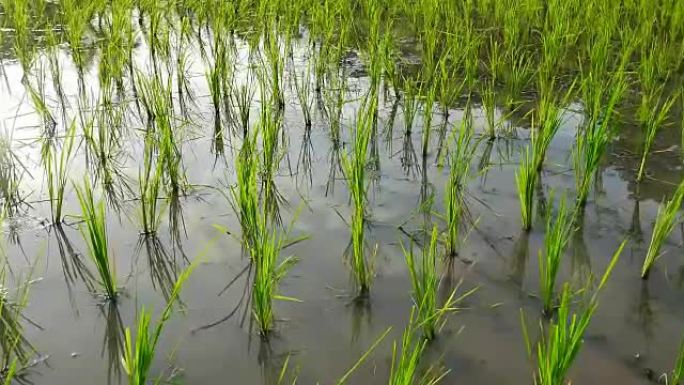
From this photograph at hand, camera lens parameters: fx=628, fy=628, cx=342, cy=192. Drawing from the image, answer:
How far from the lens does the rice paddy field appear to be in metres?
1.74

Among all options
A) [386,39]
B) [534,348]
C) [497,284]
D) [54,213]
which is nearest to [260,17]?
[386,39]

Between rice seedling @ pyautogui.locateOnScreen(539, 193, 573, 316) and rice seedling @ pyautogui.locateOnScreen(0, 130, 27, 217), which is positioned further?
rice seedling @ pyautogui.locateOnScreen(0, 130, 27, 217)

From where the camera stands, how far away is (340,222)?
2402mm

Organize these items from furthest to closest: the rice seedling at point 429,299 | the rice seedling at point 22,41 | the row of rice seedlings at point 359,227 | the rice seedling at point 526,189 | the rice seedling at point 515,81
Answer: the rice seedling at point 22,41
the rice seedling at point 515,81
the rice seedling at point 526,189
the row of rice seedlings at point 359,227
the rice seedling at point 429,299

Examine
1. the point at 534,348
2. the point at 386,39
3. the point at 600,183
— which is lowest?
the point at 534,348

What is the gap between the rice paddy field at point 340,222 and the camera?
68.5 inches

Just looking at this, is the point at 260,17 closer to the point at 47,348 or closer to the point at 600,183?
the point at 600,183

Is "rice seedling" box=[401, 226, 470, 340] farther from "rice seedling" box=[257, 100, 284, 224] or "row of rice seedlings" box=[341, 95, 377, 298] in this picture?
"rice seedling" box=[257, 100, 284, 224]

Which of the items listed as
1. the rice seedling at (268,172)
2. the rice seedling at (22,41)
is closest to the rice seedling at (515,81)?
the rice seedling at (268,172)

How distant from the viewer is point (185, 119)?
3.27 metres

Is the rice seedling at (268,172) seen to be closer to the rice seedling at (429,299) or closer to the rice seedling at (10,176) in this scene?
the rice seedling at (429,299)

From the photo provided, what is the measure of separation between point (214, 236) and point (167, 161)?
41 centimetres

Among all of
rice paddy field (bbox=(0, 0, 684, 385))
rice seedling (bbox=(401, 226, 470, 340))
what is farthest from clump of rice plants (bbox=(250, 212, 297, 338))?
rice seedling (bbox=(401, 226, 470, 340))

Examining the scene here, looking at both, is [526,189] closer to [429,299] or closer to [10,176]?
[429,299]
